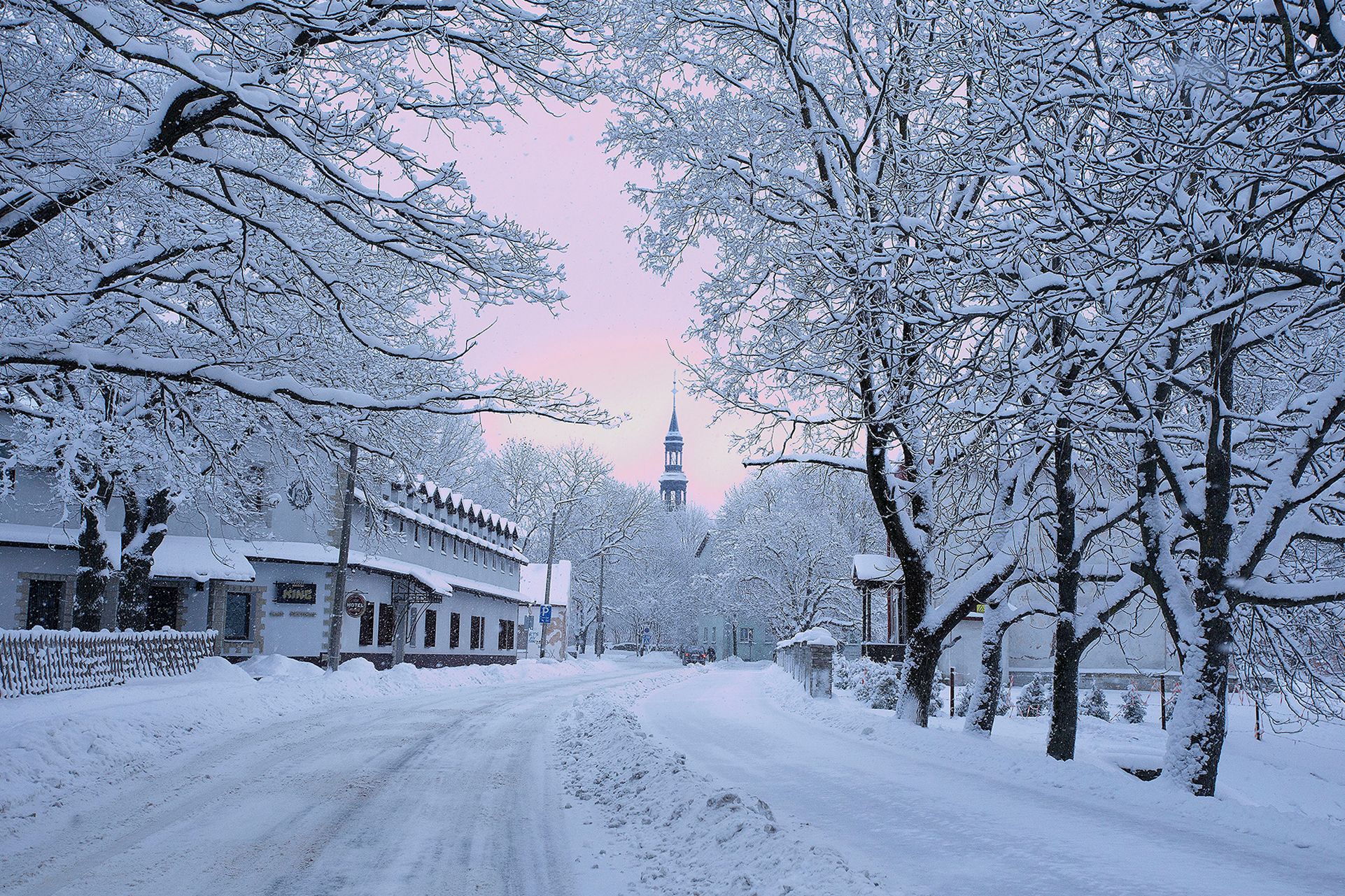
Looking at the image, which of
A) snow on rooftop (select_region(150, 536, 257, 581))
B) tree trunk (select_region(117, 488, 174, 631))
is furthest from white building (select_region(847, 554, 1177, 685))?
tree trunk (select_region(117, 488, 174, 631))

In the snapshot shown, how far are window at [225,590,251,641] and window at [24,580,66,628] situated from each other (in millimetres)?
4569

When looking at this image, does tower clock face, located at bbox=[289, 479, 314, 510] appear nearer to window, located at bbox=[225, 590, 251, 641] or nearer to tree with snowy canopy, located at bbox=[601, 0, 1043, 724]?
window, located at bbox=[225, 590, 251, 641]

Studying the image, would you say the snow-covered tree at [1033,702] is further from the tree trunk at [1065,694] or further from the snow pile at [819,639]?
the tree trunk at [1065,694]

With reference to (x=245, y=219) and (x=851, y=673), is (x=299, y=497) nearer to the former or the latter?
(x=851, y=673)

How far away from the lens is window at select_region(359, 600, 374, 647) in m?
33.8

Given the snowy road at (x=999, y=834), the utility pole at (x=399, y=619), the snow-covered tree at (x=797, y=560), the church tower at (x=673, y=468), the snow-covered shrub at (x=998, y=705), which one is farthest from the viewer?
the church tower at (x=673, y=468)

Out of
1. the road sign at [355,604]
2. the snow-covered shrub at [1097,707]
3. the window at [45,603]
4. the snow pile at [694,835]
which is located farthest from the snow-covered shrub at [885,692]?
the window at [45,603]

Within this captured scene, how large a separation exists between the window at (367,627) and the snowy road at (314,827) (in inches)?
855

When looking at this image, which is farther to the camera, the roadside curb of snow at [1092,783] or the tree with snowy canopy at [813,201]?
the tree with snowy canopy at [813,201]

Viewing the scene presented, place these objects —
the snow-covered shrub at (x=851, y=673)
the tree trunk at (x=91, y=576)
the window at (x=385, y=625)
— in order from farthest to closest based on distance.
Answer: the window at (x=385, y=625) < the snow-covered shrub at (x=851, y=673) < the tree trunk at (x=91, y=576)

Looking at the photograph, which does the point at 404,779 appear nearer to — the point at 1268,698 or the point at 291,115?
the point at 291,115

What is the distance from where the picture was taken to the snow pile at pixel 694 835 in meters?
5.39

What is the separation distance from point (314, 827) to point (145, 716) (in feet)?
23.5

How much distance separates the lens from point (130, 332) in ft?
39.3
